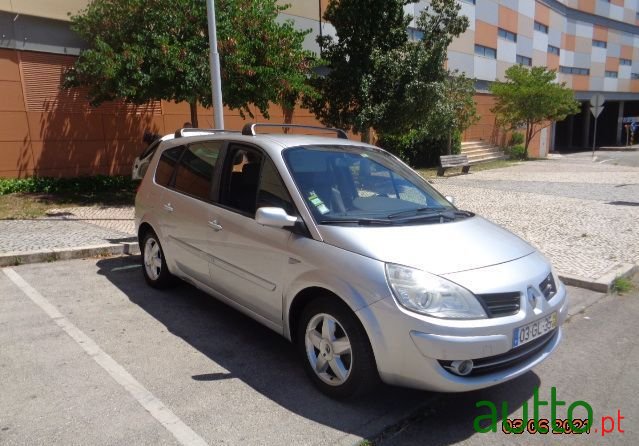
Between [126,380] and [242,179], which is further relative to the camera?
[242,179]

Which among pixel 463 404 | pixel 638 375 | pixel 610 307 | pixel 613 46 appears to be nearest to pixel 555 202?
pixel 610 307

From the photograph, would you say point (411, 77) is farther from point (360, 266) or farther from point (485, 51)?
point (485, 51)

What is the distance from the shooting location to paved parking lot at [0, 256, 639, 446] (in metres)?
2.93

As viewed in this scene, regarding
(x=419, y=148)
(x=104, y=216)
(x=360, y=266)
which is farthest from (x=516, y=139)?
(x=360, y=266)

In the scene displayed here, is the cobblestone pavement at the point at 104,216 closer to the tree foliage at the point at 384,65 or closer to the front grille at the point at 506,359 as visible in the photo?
the tree foliage at the point at 384,65

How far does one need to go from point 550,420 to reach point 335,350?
141cm

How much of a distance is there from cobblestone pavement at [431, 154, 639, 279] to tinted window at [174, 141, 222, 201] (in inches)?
173

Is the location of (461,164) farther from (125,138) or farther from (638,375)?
(638,375)

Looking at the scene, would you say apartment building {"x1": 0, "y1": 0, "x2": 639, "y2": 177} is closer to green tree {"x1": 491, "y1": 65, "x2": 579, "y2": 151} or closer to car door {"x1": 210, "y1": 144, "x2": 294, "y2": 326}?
green tree {"x1": 491, "y1": 65, "x2": 579, "y2": 151}

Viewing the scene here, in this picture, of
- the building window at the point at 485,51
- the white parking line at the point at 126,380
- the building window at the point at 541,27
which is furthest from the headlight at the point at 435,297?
the building window at the point at 541,27

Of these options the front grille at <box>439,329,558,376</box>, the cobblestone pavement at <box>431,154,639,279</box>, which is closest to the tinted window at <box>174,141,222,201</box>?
the front grille at <box>439,329,558,376</box>

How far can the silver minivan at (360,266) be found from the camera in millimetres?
2871

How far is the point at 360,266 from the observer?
A: 9.93ft

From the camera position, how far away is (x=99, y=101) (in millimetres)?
10797
